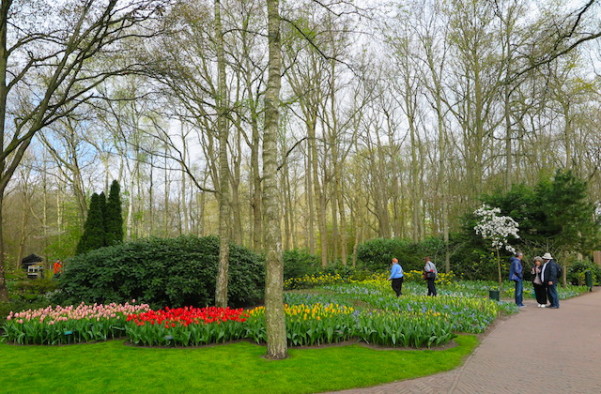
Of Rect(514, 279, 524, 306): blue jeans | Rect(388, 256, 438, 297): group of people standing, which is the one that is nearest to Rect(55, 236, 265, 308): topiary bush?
Rect(388, 256, 438, 297): group of people standing

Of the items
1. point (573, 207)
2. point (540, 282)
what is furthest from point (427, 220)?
point (540, 282)

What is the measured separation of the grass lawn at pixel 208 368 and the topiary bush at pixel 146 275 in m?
3.32

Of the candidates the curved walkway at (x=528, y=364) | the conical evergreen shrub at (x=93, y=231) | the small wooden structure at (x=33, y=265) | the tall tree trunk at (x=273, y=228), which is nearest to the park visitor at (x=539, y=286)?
the curved walkway at (x=528, y=364)

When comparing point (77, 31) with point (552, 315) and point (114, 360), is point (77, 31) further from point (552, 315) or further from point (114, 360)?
point (552, 315)

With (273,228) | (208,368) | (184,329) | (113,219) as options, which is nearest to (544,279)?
(273,228)

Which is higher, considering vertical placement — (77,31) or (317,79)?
(317,79)

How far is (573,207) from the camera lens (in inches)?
655

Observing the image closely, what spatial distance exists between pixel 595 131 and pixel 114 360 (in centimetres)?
2933

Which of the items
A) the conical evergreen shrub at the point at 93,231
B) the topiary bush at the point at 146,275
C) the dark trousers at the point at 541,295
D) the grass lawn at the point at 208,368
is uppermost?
the conical evergreen shrub at the point at 93,231

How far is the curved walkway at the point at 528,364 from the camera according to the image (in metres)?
4.95

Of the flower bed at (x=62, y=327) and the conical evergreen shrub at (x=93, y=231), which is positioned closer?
the flower bed at (x=62, y=327)

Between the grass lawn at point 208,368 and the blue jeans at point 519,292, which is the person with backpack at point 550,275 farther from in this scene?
the grass lawn at point 208,368

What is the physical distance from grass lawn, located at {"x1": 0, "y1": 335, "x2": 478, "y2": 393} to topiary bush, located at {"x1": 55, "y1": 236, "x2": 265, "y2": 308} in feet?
10.9

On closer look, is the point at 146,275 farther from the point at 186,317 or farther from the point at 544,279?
the point at 544,279
